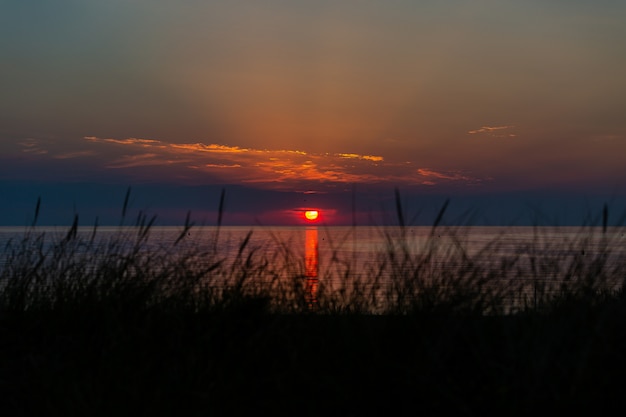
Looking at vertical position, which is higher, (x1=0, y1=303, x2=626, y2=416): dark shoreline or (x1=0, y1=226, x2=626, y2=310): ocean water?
(x1=0, y1=226, x2=626, y2=310): ocean water

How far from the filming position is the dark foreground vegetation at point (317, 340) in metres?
3.65

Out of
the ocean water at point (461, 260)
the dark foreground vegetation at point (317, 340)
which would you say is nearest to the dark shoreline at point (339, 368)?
the dark foreground vegetation at point (317, 340)

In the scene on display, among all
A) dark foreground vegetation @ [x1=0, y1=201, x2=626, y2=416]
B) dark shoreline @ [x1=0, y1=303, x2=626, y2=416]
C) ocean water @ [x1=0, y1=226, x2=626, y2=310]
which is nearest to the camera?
dark shoreline @ [x1=0, y1=303, x2=626, y2=416]

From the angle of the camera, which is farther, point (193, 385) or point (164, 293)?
point (164, 293)

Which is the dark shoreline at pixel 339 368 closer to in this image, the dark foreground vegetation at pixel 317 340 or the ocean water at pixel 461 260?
the dark foreground vegetation at pixel 317 340

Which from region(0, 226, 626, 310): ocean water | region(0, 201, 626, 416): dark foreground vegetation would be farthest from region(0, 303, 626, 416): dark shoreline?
region(0, 226, 626, 310): ocean water

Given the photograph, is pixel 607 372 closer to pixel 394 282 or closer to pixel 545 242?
pixel 394 282

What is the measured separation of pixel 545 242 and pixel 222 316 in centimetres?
290

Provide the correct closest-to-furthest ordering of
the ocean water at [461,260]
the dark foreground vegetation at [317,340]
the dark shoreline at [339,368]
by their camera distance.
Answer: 1. the dark shoreline at [339,368]
2. the dark foreground vegetation at [317,340]
3. the ocean water at [461,260]

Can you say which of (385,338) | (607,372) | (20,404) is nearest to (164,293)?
(20,404)

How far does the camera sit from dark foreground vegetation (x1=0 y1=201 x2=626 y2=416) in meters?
3.65

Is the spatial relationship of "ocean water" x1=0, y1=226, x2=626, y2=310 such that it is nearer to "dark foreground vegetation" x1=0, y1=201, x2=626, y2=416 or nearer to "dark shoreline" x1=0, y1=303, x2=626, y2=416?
"dark foreground vegetation" x1=0, y1=201, x2=626, y2=416

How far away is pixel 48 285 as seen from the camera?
6.05 m

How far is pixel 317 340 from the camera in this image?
4.43 m
